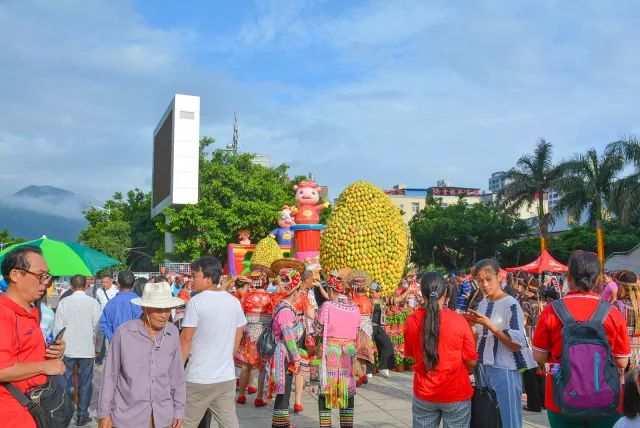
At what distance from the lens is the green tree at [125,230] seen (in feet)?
157

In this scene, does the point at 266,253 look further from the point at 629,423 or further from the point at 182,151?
the point at 629,423

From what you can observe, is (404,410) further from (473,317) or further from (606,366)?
(606,366)

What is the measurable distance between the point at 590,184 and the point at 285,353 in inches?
1085

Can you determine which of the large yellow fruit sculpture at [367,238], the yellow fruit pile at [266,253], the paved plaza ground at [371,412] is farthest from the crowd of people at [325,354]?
the yellow fruit pile at [266,253]

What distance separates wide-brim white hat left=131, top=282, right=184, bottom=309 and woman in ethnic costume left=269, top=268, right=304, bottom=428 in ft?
7.38

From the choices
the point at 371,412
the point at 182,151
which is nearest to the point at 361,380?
the point at 371,412

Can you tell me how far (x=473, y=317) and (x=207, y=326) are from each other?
190 centimetres

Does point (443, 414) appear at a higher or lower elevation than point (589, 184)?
lower

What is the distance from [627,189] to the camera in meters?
27.9

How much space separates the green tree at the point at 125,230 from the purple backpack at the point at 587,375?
43.3 meters

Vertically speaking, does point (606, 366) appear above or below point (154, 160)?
below

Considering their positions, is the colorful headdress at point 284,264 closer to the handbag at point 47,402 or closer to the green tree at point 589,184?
the handbag at point 47,402

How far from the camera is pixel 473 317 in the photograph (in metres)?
4.23

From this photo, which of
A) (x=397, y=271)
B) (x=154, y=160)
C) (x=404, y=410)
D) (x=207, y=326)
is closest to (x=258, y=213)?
(x=154, y=160)
